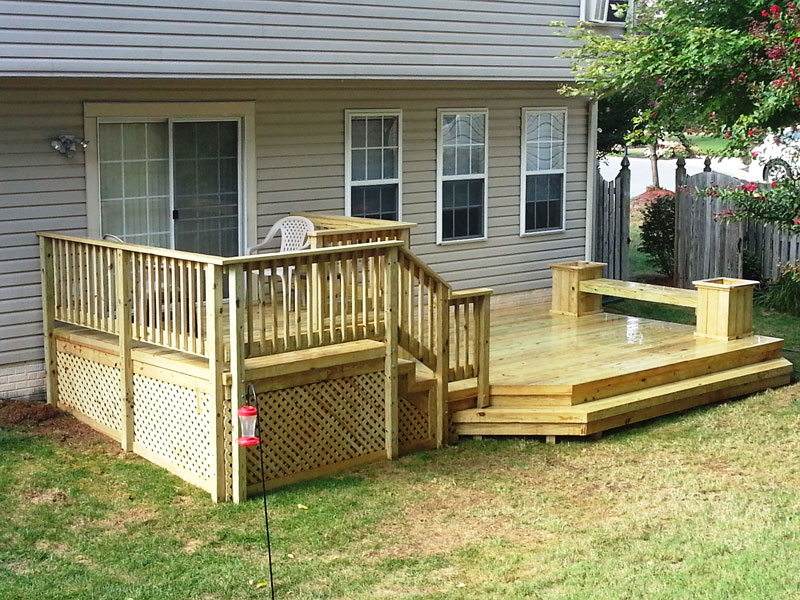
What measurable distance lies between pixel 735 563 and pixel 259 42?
6.06 metres

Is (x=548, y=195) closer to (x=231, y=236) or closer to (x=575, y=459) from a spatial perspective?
(x=231, y=236)

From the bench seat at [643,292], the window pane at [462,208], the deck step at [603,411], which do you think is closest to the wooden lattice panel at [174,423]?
the deck step at [603,411]

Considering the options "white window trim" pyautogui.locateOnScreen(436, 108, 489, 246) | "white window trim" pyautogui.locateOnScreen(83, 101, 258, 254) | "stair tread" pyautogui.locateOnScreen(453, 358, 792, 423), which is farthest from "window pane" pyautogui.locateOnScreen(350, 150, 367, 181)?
"stair tread" pyautogui.locateOnScreen(453, 358, 792, 423)

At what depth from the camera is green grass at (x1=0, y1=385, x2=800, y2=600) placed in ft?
21.6

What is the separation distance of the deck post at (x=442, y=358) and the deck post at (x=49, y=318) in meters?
3.24

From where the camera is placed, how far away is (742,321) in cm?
1184

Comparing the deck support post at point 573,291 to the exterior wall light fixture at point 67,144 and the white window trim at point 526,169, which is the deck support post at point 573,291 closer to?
the white window trim at point 526,169

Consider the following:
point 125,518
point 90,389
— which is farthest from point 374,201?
point 125,518

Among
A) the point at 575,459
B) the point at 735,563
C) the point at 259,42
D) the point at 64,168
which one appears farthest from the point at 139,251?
the point at 735,563

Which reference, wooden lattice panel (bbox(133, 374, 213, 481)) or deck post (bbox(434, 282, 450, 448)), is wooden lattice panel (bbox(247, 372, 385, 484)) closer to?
wooden lattice panel (bbox(133, 374, 213, 481))

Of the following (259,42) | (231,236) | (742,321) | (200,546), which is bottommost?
(200,546)

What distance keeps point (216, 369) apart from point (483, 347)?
2.54 metres

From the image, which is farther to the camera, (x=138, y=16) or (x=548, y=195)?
(x=548, y=195)

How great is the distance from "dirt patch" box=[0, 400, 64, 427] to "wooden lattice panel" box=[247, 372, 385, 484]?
2394mm
